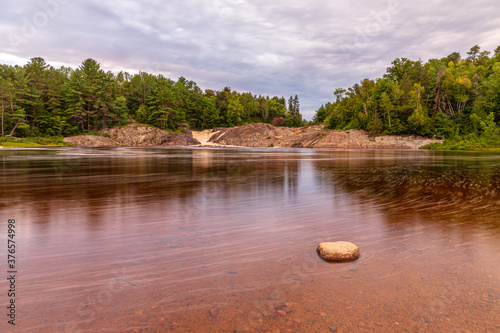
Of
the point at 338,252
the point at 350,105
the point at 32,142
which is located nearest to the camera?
the point at 338,252

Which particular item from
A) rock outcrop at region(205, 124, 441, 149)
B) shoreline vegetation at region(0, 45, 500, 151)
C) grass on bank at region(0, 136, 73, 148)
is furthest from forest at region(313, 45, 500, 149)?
grass on bank at region(0, 136, 73, 148)

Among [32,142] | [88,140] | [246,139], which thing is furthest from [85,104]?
[246,139]

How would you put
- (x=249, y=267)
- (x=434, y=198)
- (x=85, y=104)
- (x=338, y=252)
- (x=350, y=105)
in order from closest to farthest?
(x=249, y=267)
(x=338, y=252)
(x=434, y=198)
(x=85, y=104)
(x=350, y=105)

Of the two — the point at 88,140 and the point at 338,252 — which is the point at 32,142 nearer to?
the point at 88,140

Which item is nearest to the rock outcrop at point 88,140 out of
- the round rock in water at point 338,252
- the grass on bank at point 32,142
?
the grass on bank at point 32,142

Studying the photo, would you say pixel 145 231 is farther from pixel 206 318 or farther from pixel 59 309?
pixel 206 318

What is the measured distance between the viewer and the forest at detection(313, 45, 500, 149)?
7844cm

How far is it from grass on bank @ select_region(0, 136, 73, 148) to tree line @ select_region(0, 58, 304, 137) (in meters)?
4.36

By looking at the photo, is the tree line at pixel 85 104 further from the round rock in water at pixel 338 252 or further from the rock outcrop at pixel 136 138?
the round rock in water at pixel 338 252

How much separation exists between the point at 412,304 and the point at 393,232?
3480 mm

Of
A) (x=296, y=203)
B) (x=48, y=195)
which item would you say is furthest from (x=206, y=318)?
(x=48, y=195)

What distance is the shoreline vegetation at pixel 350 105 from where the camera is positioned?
78.6m

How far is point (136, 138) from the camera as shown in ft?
320

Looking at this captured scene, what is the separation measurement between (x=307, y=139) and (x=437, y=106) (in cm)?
4358
